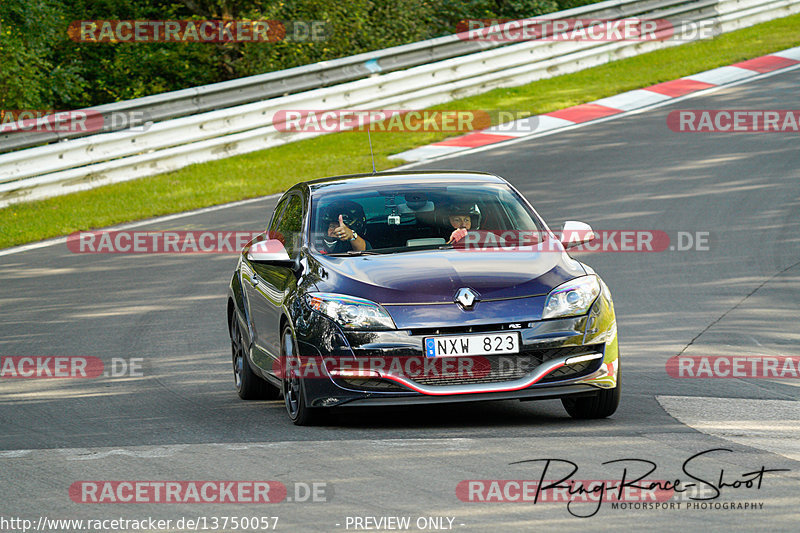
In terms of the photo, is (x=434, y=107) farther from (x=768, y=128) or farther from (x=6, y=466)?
(x=6, y=466)

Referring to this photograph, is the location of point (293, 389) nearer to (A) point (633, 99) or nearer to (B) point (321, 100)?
(B) point (321, 100)

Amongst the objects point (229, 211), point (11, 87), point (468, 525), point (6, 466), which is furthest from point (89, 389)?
point (11, 87)

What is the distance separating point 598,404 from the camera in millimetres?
7297

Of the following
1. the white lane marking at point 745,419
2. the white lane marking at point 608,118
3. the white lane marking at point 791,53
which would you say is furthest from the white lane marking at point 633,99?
the white lane marking at point 745,419

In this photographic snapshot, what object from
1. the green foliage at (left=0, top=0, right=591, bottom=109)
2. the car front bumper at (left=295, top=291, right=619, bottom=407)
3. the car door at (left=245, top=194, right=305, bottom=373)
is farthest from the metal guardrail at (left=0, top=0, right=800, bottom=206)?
the car front bumper at (left=295, top=291, right=619, bottom=407)

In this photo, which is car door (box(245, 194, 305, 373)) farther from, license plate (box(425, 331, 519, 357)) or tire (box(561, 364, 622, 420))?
tire (box(561, 364, 622, 420))

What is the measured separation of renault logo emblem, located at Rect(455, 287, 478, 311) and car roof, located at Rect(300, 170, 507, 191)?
5.67 ft

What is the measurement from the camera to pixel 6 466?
6617 mm

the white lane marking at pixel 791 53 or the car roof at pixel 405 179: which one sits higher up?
the car roof at pixel 405 179

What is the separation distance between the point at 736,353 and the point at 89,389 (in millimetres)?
4937

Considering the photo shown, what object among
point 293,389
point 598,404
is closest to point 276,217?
point 293,389

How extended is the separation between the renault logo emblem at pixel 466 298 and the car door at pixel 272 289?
118 centimetres

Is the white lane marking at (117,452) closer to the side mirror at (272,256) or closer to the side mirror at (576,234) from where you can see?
the side mirror at (272,256)

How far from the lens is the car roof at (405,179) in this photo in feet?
28.2
